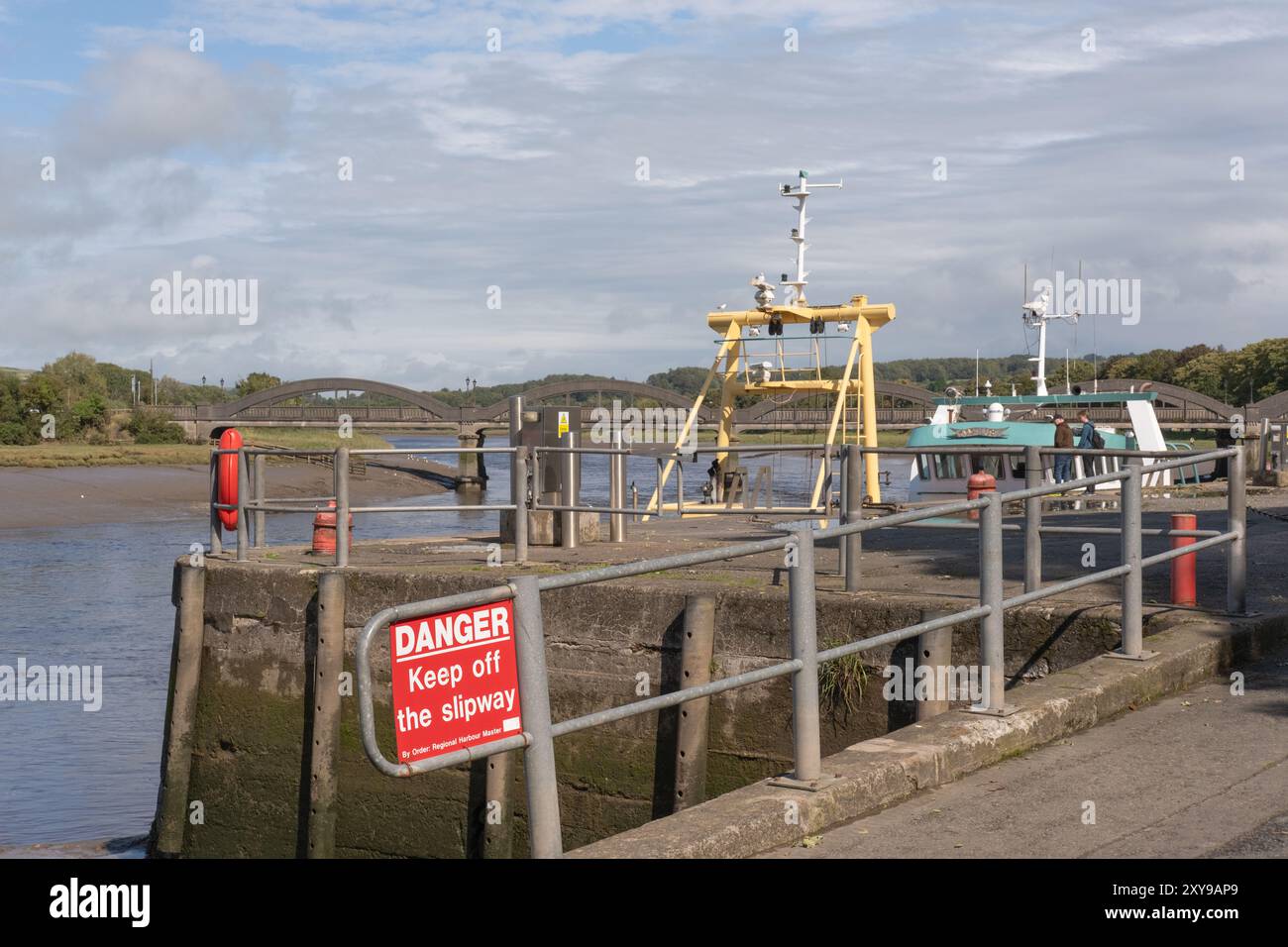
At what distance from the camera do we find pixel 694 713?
9906 mm

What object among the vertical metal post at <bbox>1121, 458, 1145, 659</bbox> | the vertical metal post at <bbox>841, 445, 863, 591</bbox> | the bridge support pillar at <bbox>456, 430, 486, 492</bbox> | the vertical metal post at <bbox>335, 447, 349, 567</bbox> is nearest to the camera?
the vertical metal post at <bbox>1121, 458, 1145, 659</bbox>

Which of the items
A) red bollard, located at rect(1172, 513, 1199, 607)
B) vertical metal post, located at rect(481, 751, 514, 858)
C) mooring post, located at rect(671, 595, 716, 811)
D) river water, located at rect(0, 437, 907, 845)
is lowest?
river water, located at rect(0, 437, 907, 845)

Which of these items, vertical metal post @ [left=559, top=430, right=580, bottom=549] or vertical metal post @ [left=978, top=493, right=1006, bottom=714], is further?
vertical metal post @ [left=559, top=430, right=580, bottom=549]

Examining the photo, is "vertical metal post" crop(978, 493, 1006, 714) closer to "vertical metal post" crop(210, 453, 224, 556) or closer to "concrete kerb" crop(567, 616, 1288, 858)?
"concrete kerb" crop(567, 616, 1288, 858)

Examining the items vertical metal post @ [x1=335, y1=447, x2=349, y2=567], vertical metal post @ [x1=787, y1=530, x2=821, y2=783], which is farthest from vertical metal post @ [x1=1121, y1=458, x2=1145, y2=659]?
vertical metal post @ [x1=335, y1=447, x2=349, y2=567]

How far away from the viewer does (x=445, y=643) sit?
4676mm

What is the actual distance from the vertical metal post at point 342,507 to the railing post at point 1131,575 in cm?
645

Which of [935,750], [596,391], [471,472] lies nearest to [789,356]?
[935,750]

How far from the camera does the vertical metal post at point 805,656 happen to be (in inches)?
231

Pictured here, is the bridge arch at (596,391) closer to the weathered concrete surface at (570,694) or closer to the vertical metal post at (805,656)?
the weathered concrete surface at (570,694)

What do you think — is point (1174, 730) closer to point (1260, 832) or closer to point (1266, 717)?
point (1266, 717)

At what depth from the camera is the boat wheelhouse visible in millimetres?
22683

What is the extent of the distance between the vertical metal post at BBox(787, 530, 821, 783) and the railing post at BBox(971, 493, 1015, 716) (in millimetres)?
1394

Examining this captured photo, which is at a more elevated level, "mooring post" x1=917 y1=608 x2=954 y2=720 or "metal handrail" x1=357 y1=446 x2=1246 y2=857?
"metal handrail" x1=357 y1=446 x2=1246 y2=857
